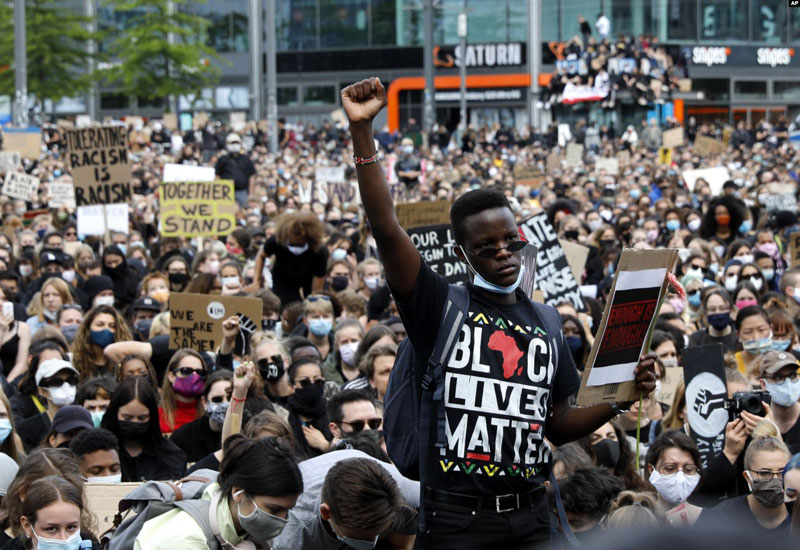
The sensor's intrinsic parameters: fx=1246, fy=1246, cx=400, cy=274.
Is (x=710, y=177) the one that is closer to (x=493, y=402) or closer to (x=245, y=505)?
(x=245, y=505)

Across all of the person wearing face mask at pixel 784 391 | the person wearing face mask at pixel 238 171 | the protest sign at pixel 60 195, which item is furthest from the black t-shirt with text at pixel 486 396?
the person wearing face mask at pixel 238 171

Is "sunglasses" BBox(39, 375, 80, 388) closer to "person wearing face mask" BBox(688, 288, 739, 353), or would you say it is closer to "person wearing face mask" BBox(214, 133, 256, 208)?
"person wearing face mask" BBox(688, 288, 739, 353)

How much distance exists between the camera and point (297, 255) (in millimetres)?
11133

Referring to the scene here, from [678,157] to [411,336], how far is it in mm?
29856

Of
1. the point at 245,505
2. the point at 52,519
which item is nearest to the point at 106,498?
the point at 52,519

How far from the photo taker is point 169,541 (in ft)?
14.3

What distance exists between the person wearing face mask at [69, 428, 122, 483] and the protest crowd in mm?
11

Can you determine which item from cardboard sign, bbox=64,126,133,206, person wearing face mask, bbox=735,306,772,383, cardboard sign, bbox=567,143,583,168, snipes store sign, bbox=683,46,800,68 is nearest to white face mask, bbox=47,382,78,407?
person wearing face mask, bbox=735,306,772,383

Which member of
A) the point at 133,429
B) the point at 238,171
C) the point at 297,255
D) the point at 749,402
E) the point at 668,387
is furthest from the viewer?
the point at 238,171

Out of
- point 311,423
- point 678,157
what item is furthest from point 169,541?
point 678,157

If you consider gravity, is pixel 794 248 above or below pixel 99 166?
below

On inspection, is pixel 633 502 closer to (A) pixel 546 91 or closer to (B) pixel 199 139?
(B) pixel 199 139

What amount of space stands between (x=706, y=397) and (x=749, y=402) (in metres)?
0.45

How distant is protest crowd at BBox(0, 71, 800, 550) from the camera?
3344 mm
